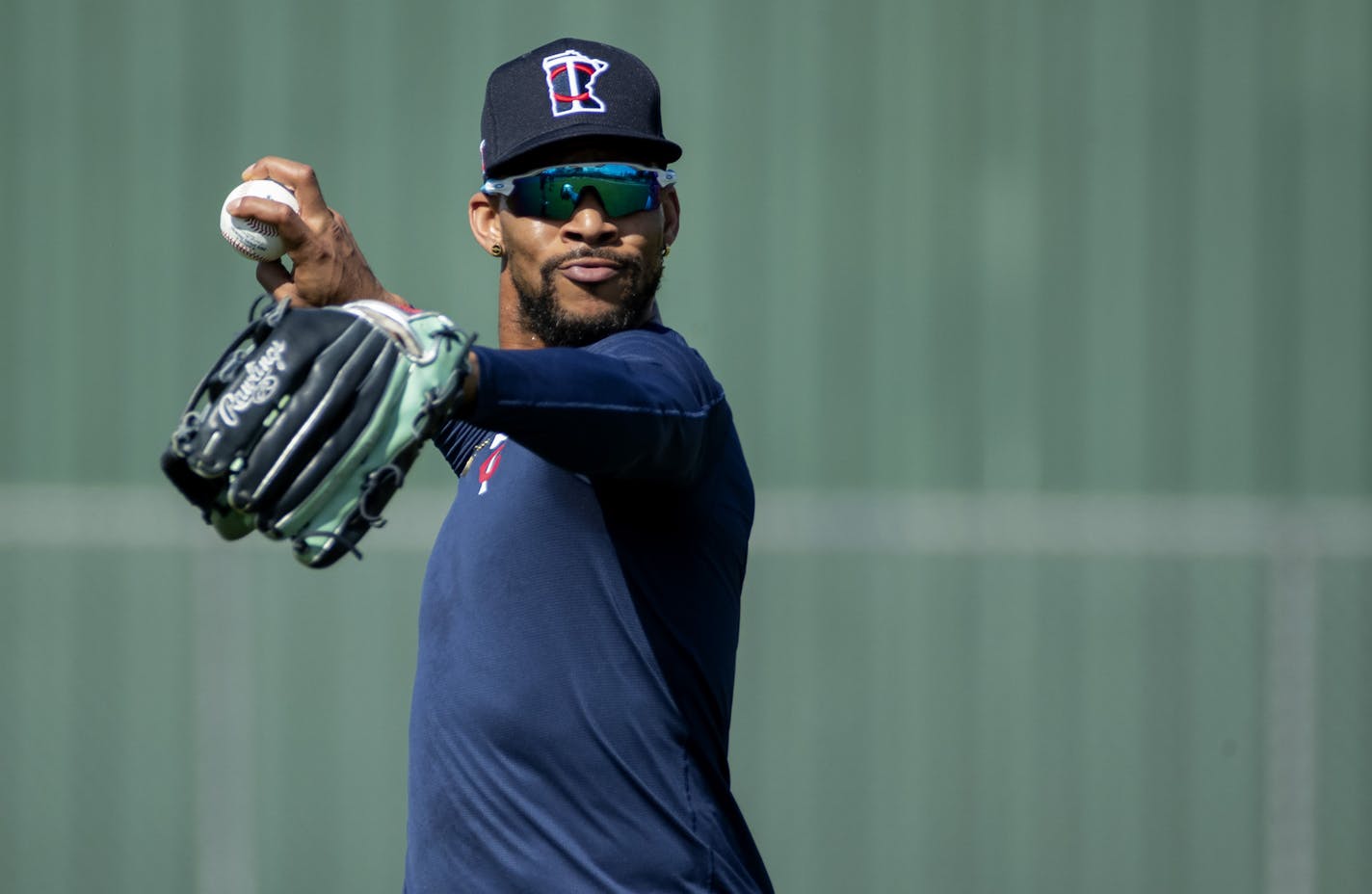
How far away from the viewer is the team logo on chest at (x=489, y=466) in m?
2.50

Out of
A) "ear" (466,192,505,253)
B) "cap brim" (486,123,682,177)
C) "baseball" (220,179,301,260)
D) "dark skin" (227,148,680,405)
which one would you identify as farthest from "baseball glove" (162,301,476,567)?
"ear" (466,192,505,253)

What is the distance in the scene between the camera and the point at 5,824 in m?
6.71

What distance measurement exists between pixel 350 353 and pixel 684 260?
5430 millimetres

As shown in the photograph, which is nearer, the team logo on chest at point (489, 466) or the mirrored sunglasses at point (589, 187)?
the team logo on chest at point (489, 466)

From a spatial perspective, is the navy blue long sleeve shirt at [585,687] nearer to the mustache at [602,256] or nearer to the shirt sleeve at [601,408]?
the shirt sleeve at [601,408]

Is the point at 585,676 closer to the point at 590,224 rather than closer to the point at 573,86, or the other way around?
the point at 590,224

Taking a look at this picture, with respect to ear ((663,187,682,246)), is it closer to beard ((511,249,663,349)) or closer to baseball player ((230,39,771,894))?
beard ((511,249,663,349))

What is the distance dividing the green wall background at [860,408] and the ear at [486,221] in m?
3.40

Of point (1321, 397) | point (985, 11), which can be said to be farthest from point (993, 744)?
point (985, 11)

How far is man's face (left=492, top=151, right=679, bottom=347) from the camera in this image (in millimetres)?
2652

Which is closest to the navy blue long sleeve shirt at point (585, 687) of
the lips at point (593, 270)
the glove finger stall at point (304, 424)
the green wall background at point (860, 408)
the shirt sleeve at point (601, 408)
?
the shirt sleeve at point (601, 408)

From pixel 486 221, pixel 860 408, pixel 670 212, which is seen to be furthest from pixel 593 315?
pixel 860 408

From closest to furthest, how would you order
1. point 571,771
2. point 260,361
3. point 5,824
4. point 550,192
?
point 260,361 → point 571,771 → point 550,192 → point 5,824

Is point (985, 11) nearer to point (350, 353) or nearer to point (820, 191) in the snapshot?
point (820, 191)
